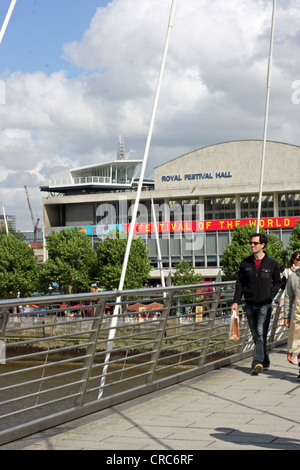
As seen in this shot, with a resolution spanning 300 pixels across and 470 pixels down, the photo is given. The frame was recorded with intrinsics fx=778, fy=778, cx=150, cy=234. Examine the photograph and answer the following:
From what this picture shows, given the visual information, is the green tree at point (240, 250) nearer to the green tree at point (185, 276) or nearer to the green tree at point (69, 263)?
the green tree at point (185, 276)

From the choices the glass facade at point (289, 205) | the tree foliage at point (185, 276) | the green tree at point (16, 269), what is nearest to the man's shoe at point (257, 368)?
the tree foliage at point (185, 276)

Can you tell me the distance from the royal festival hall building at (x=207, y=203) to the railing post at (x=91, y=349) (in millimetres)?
72265

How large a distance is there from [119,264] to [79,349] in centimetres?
6335

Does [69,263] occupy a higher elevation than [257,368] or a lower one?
lower

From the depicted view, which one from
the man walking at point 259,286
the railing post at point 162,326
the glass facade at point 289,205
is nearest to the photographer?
the railing post at point 162,326

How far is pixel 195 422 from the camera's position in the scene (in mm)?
7059

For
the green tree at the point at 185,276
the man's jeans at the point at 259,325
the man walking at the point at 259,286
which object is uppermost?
the man walking at the point at 259,286

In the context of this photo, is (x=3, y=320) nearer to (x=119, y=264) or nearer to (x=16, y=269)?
(x=119, y=264)

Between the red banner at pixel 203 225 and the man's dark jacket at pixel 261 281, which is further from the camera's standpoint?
the red banner at pixel 203 225

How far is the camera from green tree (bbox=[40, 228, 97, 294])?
243 ft

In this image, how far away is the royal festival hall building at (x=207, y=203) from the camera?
8444 centimetres

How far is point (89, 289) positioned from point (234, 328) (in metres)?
65.3

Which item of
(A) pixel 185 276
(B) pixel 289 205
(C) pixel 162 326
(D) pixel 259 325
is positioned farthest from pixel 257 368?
(B) pixel 289 205
